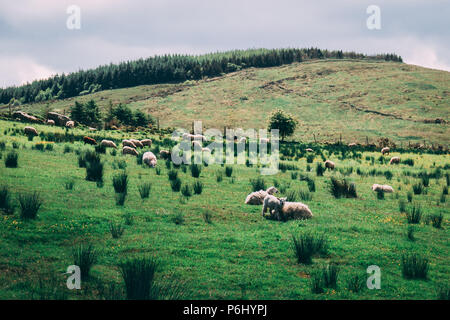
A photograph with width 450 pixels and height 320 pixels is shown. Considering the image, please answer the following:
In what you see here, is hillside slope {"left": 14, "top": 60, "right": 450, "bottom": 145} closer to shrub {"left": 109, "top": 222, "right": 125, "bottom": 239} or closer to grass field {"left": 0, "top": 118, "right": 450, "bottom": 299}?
grass field {"left": 0, "top": 118, "right": 450, "bottom": 299}

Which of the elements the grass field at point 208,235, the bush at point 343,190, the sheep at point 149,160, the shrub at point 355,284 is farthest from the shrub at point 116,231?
the sheep at point 149,160

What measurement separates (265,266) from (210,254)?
1.18m

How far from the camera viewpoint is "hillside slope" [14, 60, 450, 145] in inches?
2552

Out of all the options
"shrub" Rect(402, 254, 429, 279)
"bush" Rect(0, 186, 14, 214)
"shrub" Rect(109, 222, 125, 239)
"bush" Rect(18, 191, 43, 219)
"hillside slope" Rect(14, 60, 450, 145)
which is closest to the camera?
"shrub" Rect(402, 254, 429, 279)

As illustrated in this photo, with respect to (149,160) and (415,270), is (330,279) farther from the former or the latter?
(149,160)

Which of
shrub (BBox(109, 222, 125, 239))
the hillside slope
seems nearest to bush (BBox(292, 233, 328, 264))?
shrub (BBox(109, 222, 125, 239))

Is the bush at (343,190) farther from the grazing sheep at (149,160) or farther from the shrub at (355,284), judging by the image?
the grazing sheep at (149,160)

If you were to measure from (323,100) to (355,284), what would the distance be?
82.0 meters

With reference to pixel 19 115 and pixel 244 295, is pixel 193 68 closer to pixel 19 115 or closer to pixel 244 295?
pixel 19 115

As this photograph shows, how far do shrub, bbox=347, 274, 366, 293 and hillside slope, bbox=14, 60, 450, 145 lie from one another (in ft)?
176

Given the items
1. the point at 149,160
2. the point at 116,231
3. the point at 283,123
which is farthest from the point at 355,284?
the point at 283,123

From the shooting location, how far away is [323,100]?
276 ft

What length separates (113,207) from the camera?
10430 mm
